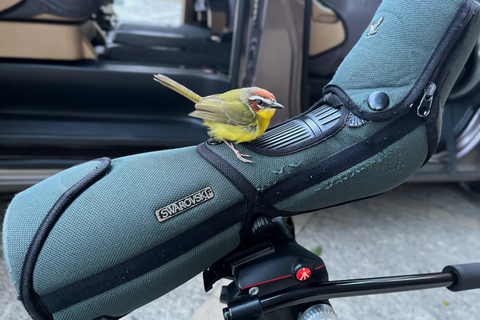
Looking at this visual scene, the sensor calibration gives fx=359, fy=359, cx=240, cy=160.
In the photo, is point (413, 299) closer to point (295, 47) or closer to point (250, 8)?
point (295, 47)

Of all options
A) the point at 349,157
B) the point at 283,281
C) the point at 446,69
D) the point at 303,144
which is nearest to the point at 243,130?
the point at 303,144

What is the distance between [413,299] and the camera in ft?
6.10

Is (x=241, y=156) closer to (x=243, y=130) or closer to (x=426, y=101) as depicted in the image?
(x=243, y=130)

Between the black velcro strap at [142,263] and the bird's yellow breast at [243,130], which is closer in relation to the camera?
the black velcro strap at [142,263]

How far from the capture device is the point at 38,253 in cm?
70

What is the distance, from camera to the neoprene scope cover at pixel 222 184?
72 centimetres

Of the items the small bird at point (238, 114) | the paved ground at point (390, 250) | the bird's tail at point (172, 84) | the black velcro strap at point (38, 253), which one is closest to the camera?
the black velcro strap at point (38, 253)


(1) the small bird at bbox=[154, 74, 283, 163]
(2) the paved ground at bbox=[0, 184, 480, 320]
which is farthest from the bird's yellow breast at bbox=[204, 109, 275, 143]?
(2) the paved ground at bbox=[0, 184, 480, 320]

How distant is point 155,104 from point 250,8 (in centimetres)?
84

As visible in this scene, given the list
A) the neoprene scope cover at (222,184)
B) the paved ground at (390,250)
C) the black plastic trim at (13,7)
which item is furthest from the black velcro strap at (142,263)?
the black plastic trim at (13,7)

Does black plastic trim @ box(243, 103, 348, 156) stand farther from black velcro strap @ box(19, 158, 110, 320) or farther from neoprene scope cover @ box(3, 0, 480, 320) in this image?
black velcro strap @ box(19, 158, 110, 320)

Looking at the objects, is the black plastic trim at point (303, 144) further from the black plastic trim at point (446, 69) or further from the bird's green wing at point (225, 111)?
the black plastic trim at point (446, 69)

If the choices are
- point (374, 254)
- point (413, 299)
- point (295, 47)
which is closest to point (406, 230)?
point (374, 254)

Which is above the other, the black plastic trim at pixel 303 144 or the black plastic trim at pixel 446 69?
the black plastic trim at pixel 446 69
